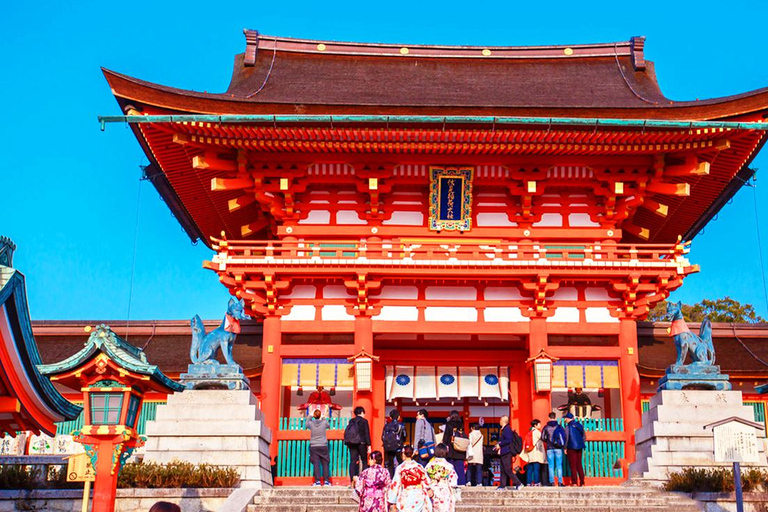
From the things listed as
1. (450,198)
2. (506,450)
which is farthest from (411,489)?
(450,198)

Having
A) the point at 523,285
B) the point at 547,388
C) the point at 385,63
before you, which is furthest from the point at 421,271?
the point at 385,63

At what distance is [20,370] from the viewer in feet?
31.7

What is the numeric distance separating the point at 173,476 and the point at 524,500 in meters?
6.15

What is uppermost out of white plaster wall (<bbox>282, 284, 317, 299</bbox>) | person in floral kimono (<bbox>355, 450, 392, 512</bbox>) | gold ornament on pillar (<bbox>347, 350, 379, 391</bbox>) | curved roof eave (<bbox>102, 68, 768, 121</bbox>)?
curved roof eave (<bbox>102, 68, 768, 121</bbox>)

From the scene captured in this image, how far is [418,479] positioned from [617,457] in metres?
9.56

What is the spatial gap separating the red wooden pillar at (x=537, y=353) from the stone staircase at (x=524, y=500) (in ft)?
14.1

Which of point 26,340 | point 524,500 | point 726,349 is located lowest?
point 524,500

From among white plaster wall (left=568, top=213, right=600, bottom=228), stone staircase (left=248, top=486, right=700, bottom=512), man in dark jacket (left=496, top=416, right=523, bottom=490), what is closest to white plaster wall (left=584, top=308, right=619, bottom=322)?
white plaster wall (left=568, top=213, right=600, bottom=228)

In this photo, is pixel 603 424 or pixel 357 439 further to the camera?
pixel 603 424

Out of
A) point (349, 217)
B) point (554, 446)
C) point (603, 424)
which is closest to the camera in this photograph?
point (554, 446)

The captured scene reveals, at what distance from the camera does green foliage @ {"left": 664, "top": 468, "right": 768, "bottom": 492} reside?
52.5 ft

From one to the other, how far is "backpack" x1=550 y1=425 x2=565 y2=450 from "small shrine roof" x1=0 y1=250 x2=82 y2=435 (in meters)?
10.1

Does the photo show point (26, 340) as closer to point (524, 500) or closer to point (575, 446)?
point (524, 500)

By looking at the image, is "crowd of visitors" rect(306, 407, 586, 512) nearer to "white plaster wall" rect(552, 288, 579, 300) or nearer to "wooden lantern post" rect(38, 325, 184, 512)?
"white plaster wall" rect(552, 288, 579, 300)
